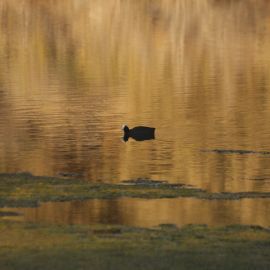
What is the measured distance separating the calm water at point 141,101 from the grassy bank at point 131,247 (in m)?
7.98

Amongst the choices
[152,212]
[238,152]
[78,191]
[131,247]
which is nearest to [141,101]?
[238,152]

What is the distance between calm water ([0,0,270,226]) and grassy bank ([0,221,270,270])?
314 inches

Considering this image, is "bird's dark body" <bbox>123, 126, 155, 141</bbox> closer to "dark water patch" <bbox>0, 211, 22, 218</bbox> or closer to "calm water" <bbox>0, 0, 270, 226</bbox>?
"calm water" <bbox>0, 0, 270, 226</bbox>

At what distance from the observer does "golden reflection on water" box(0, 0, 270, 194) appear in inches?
1639

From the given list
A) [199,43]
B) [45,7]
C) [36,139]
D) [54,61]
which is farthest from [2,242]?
[45,7]

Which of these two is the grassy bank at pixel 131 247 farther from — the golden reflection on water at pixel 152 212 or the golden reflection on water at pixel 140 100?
the golden reflection on water at pixel 140 100

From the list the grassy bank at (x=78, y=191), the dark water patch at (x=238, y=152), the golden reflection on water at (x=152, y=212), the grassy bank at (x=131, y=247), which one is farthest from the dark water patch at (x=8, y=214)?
the dark water patch at (x=238, y=152)

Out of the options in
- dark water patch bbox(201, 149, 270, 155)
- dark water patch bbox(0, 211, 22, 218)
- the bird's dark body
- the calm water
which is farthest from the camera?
the bird's dark body

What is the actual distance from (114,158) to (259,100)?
2254cm

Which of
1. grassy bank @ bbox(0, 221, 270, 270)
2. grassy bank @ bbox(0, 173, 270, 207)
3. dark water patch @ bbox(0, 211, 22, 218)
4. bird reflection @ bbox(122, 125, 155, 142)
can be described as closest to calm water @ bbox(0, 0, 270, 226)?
bird reflection @ bbox(122, 125, 155, 142)

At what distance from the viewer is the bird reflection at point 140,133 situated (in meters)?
48.6

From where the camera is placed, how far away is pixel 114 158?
43.8 meters

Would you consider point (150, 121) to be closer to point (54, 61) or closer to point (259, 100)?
point (259, 100)

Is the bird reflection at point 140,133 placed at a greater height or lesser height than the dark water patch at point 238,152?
greater
